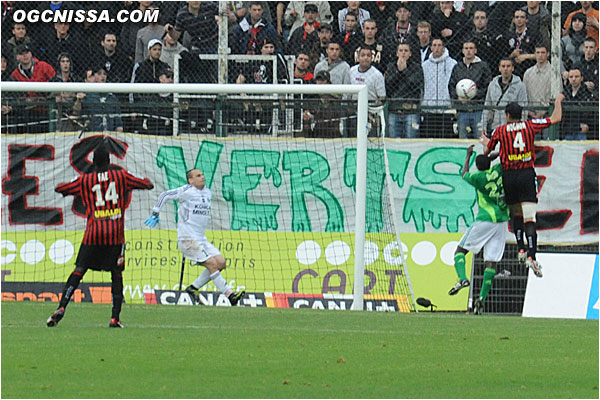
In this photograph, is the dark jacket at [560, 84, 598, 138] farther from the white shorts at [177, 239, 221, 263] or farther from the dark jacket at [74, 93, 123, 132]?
the dark jacket at [74, 93, 123, 132]

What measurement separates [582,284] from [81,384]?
11.4 m

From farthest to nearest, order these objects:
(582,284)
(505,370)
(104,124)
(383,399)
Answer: (104,124), (582,284), (505,370), (383,399)

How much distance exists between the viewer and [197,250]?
687 inches

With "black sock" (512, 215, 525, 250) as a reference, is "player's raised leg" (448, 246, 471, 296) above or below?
below

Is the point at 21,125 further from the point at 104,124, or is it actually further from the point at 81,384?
the point at 81,384

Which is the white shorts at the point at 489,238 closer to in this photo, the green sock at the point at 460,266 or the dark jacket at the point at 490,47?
the green sock at the point at 460,266

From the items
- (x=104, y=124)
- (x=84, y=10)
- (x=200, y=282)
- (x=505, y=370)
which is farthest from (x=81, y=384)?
(x=84, y=10)

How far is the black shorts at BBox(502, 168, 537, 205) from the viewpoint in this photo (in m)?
15.7

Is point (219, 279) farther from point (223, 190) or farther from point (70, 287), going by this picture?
point (70, 287)

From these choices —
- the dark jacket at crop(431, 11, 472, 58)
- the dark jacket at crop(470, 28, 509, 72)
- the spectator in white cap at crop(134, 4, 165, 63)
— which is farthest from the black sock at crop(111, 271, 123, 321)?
the dark jacket at crop(470, 28, 509, 72)

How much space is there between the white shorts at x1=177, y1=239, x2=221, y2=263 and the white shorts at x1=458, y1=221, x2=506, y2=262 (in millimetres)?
3842

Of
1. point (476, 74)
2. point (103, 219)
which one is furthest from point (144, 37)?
point (103, 219)

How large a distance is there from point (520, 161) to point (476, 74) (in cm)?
390

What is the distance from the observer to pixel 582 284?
18453 mm
